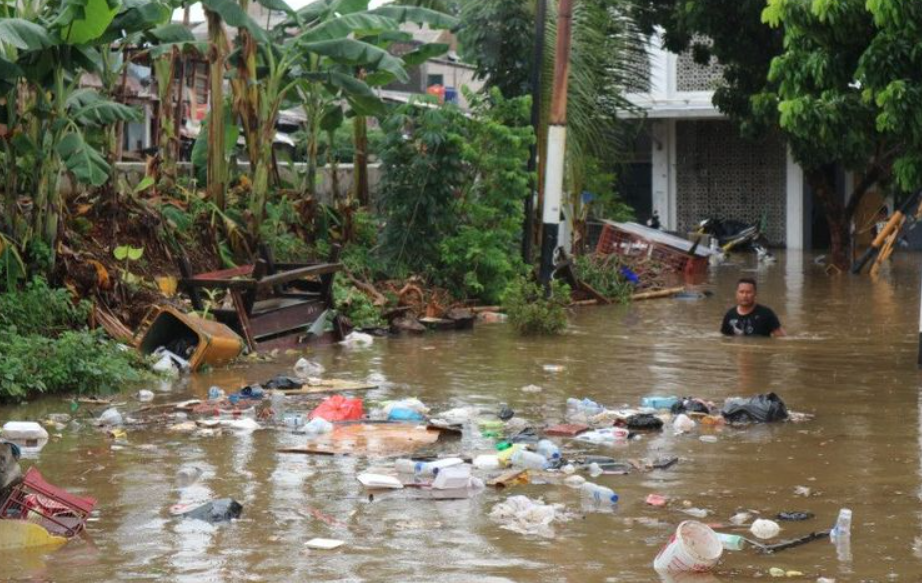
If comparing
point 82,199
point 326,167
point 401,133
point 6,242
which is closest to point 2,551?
point 6,242

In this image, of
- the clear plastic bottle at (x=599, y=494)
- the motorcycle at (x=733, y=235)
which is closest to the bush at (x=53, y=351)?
the clear plastic bottle at (x=599, y=494)

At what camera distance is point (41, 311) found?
1298 cm

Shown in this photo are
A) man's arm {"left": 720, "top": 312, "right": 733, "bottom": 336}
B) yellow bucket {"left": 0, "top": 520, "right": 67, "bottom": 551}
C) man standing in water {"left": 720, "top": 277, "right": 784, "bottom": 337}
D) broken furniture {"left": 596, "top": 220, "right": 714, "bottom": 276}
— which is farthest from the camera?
broken furniture {"left": 596, "top": 220, "right": 714, "bottom": 276}

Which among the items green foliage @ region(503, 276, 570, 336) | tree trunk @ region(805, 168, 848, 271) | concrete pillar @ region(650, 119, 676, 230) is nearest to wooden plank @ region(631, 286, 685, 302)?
green foliage @ region(503, 276, 570, 336)

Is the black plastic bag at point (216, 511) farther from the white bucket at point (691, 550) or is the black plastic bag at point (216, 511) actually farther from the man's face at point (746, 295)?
the man's face at point (746, 295)

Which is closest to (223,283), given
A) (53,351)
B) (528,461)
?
(53,351)

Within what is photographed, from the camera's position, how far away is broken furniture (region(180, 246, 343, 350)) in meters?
14.1

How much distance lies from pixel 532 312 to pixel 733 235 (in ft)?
58.9

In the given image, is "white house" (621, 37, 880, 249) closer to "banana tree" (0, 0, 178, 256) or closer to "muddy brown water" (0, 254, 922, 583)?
"muddy brown water" (0, 254, 922, 583)

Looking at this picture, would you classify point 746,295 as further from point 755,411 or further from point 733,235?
point 733,235

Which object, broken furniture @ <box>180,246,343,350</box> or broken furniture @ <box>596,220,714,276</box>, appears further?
broken furniture @ <box>596,220,714,276</box>

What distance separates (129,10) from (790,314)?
9.29 meters

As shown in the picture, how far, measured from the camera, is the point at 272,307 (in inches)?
588

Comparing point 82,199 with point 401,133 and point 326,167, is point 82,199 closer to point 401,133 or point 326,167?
point 401,133
